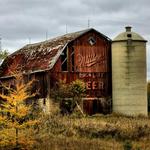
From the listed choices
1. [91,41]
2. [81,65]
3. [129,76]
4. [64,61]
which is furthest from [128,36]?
[64,61]

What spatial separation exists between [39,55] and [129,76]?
8.26m

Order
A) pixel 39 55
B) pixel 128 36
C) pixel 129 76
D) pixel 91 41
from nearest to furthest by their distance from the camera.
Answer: pixel 129 76 < pixel 128 36 < pixel 91 41 < pixel 39 55

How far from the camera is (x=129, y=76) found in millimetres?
48938

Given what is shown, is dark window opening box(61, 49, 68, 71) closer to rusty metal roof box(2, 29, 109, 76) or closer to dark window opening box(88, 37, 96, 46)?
rusty metal roof box(2, 29, 109, 76)

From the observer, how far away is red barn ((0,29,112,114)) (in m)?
48.6

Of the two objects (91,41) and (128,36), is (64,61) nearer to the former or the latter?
(91,41)

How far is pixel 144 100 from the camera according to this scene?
1938 inches

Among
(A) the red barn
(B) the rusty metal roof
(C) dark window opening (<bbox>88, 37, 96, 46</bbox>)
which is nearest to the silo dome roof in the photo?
(A) the red barn

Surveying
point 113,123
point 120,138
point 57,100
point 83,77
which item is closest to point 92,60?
point 83,77

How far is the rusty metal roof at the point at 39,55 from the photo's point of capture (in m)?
48.8

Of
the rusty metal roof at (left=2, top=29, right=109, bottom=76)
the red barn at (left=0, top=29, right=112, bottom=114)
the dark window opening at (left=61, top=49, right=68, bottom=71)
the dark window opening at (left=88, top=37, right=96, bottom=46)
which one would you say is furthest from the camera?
the dark window opening at (left=88, top=37, right=96, bottom=46)

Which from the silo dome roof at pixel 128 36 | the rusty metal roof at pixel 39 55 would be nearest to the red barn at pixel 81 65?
the rusty metal roof at pixel 39 55

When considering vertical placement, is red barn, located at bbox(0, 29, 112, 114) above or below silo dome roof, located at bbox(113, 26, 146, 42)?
below

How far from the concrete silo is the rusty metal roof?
3.48 metres
